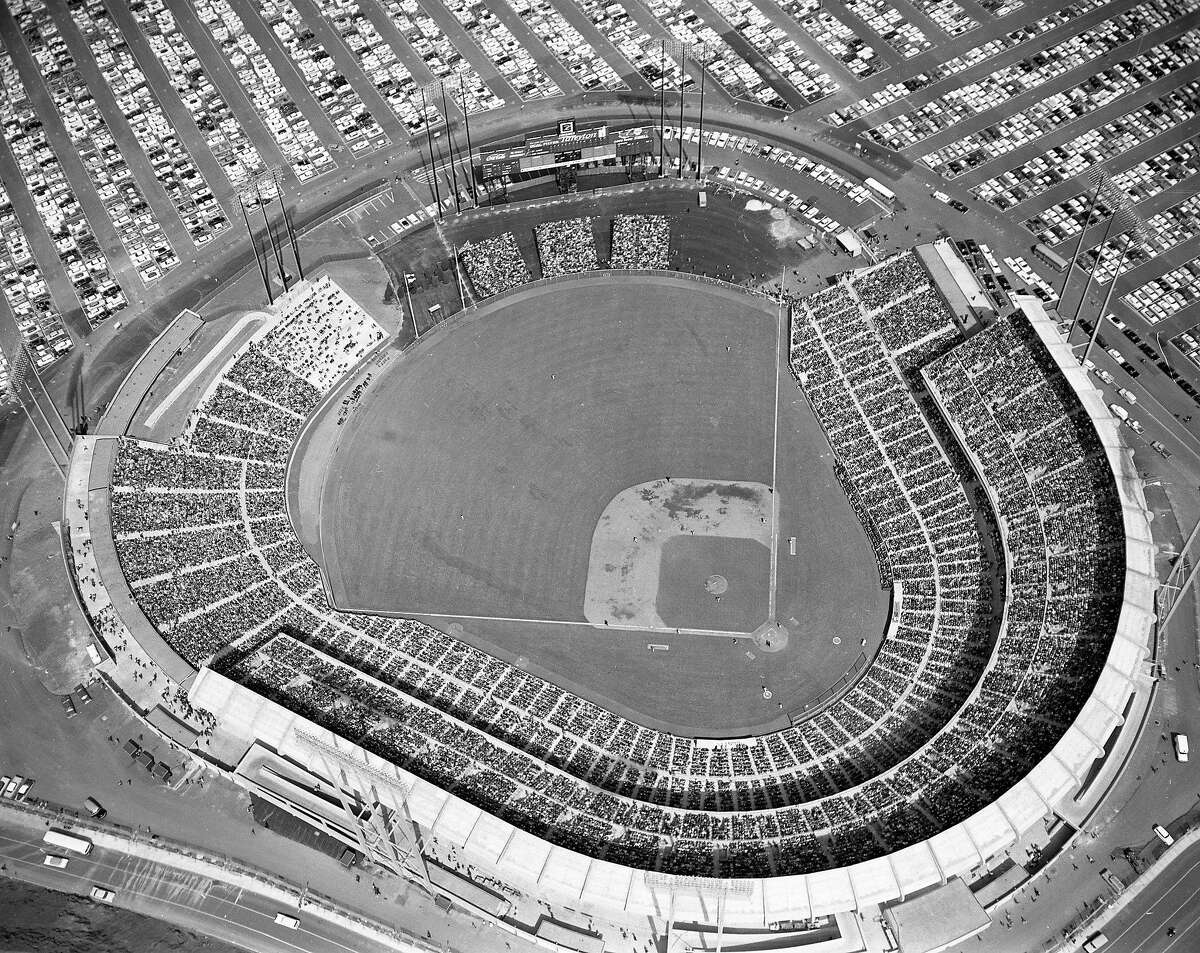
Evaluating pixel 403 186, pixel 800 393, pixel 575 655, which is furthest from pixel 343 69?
pixel 575 655

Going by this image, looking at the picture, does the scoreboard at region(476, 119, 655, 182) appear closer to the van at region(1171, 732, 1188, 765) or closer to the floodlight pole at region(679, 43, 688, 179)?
the floodlight pole at region(679, 43, 688, 179)

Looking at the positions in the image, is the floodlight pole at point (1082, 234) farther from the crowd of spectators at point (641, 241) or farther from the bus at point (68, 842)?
the bus at point (68, 842)

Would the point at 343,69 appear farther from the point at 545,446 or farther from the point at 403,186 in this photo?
the point at 545,446

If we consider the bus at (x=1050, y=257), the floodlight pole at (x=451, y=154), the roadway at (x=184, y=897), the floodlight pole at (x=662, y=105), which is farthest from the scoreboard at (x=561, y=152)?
the roadway at (x=184, y=897)

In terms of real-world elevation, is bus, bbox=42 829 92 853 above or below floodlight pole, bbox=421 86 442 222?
below

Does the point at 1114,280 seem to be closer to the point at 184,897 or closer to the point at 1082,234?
the point at 1082,234

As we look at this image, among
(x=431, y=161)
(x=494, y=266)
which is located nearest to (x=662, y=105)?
(x=431, y=161)

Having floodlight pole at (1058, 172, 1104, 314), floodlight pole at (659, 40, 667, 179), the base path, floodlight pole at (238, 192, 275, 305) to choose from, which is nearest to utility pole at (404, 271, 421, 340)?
floodlight pole at (238, 192, 275, 305)

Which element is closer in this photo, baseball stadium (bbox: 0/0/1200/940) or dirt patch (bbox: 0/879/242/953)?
baseball stadium (bbox: 0/0/1200/940)
